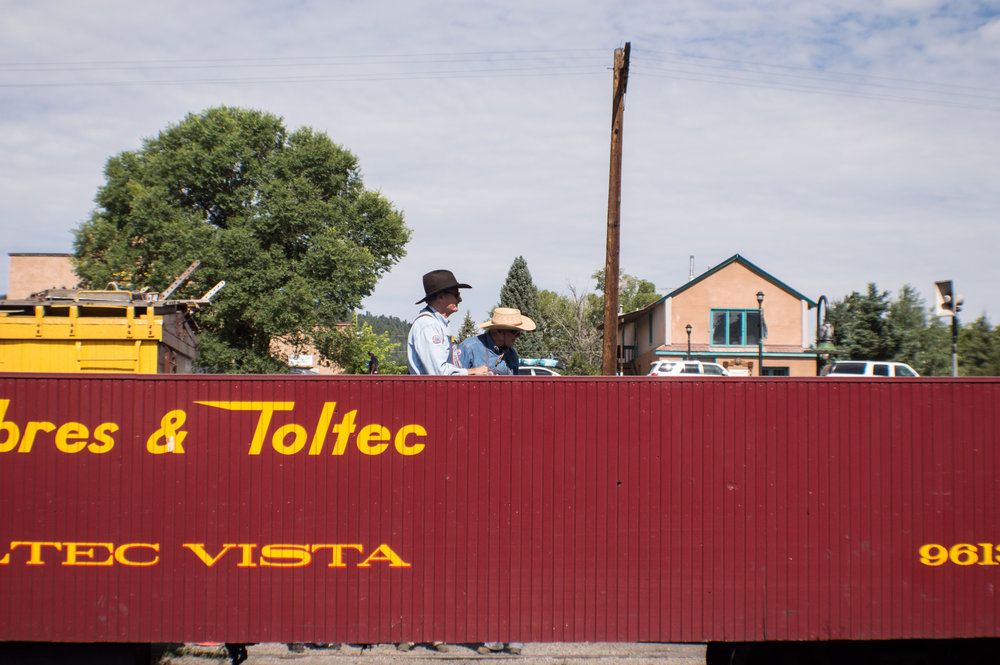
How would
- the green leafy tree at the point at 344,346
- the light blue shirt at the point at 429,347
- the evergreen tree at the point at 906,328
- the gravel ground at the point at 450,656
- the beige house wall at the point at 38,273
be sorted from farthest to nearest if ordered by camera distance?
1. the beige house wall at the point at 38,273
2. the green leafy tree at the point at 344,346
3. the evergreen tree at the point at 906,328
4. the gravel ground at the point at 450,656
5. the light blue shirt at the point at 429,347

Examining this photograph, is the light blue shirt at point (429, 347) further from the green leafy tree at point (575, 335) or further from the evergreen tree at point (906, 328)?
the green leafy tree at point (575, 335)

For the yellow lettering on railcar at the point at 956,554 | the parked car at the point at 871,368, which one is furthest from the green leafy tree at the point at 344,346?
the yellow lettering on railcar at the point at 956,554

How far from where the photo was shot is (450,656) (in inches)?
248

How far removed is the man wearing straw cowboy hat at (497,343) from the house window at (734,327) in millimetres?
34658

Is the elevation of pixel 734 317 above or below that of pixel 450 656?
above

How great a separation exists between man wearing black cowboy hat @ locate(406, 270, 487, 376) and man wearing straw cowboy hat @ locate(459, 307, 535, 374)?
59 centimetres

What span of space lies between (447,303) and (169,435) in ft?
7.95

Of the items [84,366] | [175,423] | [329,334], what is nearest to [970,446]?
[175,423]

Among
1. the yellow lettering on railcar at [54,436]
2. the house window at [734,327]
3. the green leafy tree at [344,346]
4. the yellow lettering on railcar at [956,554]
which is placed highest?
the house window at [734,327]

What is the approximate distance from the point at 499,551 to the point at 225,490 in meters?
1.95

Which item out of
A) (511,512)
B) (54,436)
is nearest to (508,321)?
(511,512)

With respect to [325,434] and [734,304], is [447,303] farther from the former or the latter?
[734,304]

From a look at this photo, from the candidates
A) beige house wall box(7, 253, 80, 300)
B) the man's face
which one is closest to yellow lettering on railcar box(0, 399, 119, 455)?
the man's face

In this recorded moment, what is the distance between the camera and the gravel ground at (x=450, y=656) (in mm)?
6270
